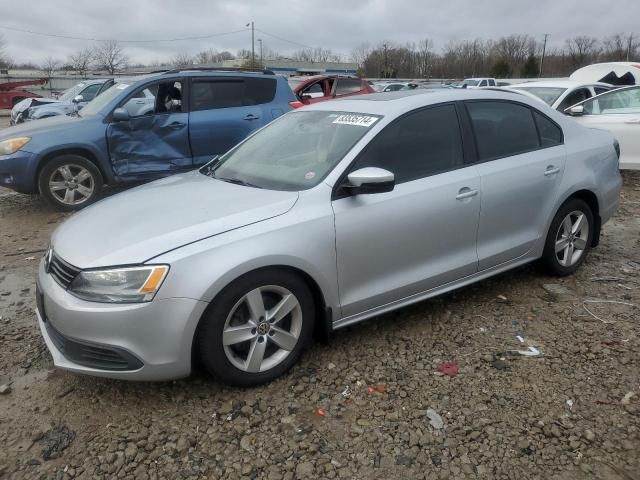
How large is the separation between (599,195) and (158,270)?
369cm

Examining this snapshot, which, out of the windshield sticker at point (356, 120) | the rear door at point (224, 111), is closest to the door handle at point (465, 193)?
the windshield sticker at point (356, 120)

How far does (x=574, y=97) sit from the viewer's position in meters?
9.88

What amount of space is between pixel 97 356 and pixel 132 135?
15.6 feet

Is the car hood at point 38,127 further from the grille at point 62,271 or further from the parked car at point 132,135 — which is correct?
the grille at point 62,271

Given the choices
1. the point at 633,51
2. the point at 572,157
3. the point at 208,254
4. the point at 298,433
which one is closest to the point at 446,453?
the point at 298,433

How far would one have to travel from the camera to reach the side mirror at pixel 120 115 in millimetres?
6577

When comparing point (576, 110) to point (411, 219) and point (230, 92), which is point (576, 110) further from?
point (411, 219)

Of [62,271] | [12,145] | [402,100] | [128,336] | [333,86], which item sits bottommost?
[128,336]

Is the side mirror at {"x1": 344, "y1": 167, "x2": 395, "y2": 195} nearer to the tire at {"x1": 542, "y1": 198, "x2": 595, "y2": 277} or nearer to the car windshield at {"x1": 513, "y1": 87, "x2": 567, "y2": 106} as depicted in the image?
the tire at {"x1": 542, "y1": 198, "x2": 595, "y2": 277}

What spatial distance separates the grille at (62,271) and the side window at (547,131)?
136 inches

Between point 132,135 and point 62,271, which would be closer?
point 62,271

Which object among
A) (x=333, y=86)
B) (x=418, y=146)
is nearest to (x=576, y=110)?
(x=418, y=146)

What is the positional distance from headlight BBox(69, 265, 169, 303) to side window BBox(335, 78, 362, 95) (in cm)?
1233

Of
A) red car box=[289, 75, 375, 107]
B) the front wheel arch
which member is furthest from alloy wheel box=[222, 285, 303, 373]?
red car box=[289, 75, 375, 107]
